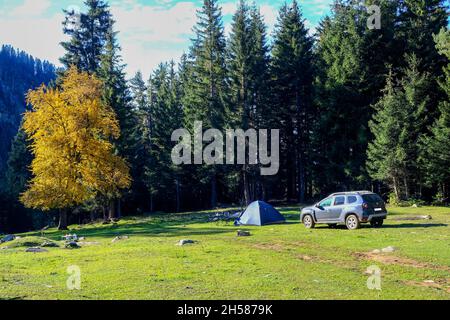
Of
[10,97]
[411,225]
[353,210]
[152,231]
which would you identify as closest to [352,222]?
[353,210]

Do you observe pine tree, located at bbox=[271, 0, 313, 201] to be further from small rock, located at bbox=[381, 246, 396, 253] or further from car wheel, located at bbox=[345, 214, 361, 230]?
small rock, located at bbox=[381, 246, 396, 253]

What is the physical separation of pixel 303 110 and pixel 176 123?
714 inches

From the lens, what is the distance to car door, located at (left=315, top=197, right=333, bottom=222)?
890 inches

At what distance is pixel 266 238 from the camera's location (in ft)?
65.1

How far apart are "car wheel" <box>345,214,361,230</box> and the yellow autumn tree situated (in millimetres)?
21155

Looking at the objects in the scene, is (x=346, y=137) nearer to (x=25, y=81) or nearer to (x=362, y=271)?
(x=362, y=271)

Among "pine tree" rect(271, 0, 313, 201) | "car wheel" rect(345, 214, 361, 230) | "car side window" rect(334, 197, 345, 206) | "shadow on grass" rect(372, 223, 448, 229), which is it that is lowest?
"shadow on grass" rect(372, 223, 448, 229)

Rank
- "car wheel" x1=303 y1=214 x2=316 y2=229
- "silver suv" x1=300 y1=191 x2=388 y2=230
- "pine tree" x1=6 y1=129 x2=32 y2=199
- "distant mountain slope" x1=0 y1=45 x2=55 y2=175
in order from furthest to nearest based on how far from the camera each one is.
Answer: "distant mountain slope" x1=0 y1=45 x2=55 y2=175 < "pine tree" x1=6 y1=129 x2=32 y2=199 < "car wheel" x1=303 y1=214 x2=316 y2=229 < "silver suv" x1=300 y1=191 x2=388 y2=230

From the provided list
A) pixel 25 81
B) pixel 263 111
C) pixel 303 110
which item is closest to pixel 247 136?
pixel 263 111

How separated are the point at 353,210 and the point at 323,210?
199 cm

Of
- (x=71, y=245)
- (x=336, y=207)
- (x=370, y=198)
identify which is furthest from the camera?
(x=336, y=207)

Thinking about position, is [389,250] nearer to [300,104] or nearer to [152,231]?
[152,231]

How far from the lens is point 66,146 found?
33.5 m

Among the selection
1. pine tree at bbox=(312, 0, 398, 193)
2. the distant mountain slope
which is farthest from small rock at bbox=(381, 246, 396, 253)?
the distant mountain slope
